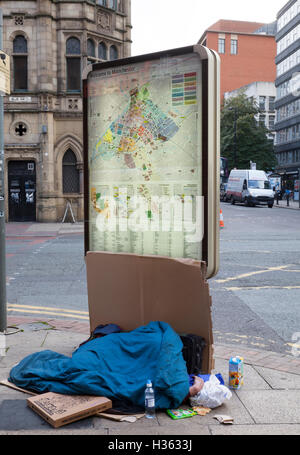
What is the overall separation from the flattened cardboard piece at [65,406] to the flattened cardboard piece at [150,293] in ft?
3.67

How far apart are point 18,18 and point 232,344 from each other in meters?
24.1

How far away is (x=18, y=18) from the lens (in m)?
26.0

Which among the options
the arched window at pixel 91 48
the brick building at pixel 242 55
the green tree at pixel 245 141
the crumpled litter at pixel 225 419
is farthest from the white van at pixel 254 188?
the brick building at pixel 242 55

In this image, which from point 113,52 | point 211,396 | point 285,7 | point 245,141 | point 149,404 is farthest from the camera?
point 245,141

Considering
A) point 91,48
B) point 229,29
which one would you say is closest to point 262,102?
point 229,29

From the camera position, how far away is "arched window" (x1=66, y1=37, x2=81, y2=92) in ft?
88.0

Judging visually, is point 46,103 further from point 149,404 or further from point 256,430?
point 256,430

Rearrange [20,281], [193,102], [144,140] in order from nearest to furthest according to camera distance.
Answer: [193,102]
[144,140]
[20,281]

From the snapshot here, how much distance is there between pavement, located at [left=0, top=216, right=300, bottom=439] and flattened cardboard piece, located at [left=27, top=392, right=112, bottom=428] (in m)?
0.05

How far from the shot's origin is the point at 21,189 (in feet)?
87.8

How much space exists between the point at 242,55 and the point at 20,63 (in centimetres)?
7363

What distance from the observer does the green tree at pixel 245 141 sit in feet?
224
